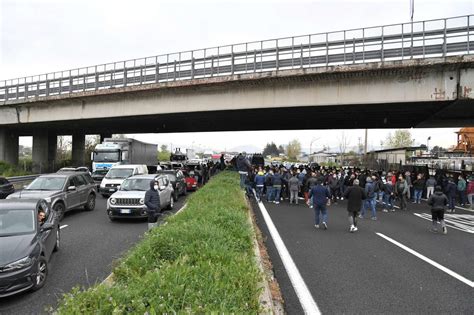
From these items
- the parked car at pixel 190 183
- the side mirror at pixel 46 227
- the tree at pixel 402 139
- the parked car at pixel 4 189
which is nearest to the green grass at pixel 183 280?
the side mirror at pixel 46 227

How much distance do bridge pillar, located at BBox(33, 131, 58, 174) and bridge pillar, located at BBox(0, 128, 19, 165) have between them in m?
2.21

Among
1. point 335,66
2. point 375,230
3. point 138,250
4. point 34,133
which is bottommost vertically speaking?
point 375,230

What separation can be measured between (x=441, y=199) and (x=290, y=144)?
11491 cm

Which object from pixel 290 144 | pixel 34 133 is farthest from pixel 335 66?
pixel 290 144

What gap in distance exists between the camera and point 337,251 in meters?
8.25

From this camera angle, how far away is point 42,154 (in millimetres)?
38094

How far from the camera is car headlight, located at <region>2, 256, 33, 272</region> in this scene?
16.8 feet

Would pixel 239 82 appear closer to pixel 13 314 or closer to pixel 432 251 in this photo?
pixel 432 251

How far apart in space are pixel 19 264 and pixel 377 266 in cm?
647

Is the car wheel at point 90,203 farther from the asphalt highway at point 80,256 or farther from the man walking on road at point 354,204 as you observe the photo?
the man walking on road at point 354,204

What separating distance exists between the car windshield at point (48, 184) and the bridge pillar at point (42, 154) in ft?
89.7

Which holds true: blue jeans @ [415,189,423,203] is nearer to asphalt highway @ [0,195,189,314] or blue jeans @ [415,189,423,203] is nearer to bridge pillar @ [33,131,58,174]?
asphalt highway @ [0,195,189,314]

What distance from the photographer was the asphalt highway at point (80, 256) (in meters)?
5.32

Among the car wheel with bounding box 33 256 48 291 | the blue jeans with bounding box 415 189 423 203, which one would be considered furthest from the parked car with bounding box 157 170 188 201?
the blue jeans with bounding box 415 189 423 203
